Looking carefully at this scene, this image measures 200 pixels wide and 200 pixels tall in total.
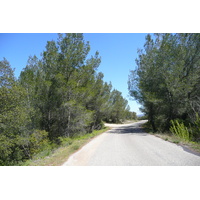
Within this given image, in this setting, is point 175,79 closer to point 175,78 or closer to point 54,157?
point 175,78

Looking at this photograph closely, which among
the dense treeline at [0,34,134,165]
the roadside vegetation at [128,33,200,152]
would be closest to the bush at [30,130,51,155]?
the dense treeline at [0,34,134,165]

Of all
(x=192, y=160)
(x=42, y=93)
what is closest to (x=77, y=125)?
(x=42, y=93)

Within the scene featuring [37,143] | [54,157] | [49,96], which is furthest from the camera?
[49,96]

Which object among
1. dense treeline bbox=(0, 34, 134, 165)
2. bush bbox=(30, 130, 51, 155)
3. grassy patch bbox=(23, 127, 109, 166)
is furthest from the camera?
bush bbox=(30, 130, 51, 155)

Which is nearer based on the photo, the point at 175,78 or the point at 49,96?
the point at 175,78

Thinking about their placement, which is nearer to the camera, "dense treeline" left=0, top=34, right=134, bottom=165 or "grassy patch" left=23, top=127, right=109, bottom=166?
"grassy patch" left=23, top=127, right=109, bottom=166

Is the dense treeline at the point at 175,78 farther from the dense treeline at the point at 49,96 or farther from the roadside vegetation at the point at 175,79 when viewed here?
the dense treeline at the point at 49,96

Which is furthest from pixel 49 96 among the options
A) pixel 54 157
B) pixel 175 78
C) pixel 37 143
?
pixel 175 78

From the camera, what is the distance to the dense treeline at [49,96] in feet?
35.0

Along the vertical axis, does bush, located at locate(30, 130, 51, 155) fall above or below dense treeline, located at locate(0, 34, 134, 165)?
below

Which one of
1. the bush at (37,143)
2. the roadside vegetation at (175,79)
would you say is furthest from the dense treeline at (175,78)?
the bush at (37,143)

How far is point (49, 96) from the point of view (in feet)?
49.3

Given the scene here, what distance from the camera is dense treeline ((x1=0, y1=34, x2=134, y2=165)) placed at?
35.0 ft

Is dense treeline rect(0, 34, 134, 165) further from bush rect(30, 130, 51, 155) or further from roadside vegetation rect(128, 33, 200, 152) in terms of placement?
roadside vegetation rect(128, 33, 200, 152)
